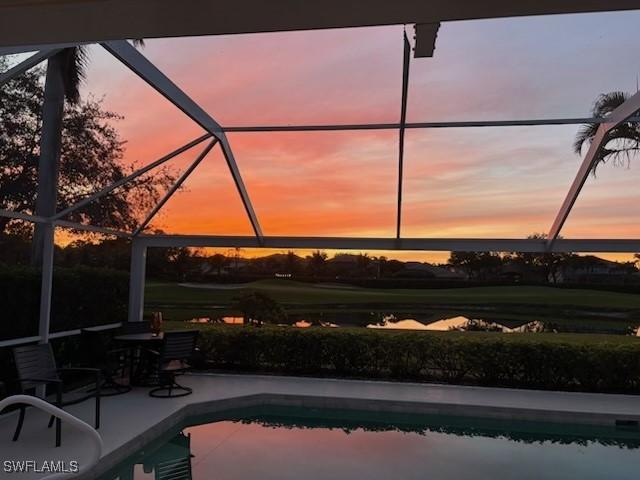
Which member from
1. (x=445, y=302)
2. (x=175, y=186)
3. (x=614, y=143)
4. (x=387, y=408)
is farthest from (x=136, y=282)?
(x=614, y=143)

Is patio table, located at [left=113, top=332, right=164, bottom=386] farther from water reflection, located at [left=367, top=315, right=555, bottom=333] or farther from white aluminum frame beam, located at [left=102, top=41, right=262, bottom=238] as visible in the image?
water reflection, located at [left=367, top=315, right=555, bottom=333]

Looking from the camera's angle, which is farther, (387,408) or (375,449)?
(387,408)

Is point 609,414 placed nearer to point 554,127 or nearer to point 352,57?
point 554,127

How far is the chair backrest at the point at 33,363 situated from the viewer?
5305mm

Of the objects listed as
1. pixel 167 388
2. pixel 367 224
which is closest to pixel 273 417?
pixel 167 388

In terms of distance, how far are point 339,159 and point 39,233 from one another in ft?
13.4

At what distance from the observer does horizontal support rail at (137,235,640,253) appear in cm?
777

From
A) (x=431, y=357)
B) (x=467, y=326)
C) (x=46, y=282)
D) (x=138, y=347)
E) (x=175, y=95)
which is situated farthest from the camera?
(x=467, y=326)

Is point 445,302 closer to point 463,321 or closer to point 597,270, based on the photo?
point 463,321

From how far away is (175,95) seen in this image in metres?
5.43

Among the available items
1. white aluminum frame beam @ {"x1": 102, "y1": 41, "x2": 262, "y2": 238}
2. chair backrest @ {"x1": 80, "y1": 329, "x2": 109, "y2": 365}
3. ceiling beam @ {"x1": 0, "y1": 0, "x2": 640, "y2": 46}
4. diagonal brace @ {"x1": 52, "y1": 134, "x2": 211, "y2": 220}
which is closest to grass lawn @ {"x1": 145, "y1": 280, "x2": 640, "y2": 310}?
chair backrest @ {"x1": 80, "y1": 329, "x2": 109, "y2": 365}

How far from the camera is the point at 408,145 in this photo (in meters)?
6.72

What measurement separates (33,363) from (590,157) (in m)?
6.94

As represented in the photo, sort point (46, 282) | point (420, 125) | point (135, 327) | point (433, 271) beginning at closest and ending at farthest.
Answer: point (420, 125) < point (46, 282) < point (135, 327) < point (433, 271)
